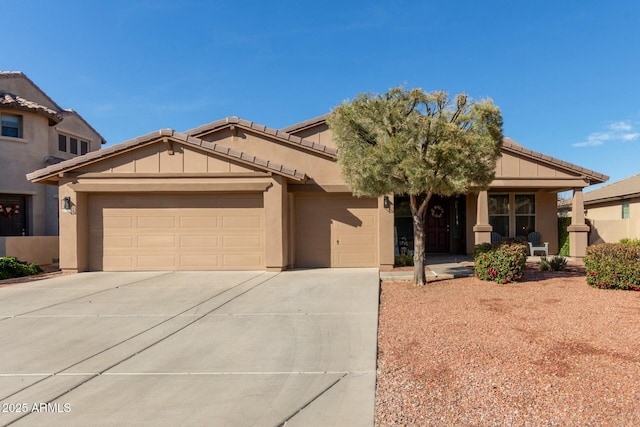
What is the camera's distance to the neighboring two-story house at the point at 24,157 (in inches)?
586

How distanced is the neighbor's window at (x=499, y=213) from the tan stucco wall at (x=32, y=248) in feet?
55.4

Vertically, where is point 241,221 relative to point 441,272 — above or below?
above

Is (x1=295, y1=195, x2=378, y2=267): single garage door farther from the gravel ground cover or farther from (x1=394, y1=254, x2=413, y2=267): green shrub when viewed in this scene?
the gravel ground cover

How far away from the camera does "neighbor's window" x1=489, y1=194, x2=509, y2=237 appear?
15.4m

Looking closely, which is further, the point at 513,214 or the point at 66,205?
the point at 513,214

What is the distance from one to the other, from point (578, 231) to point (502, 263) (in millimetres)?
7028

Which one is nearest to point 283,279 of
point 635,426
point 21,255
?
point 635,426

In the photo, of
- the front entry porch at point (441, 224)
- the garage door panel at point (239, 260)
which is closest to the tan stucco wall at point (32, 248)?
the garage door panel at point (239, 260)

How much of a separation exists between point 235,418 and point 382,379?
58.6 inches

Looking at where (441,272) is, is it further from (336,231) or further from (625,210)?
(625,210)

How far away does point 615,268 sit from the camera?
25.0 ft

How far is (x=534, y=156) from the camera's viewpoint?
13117mm

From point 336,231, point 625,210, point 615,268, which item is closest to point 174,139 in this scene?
point 336,231

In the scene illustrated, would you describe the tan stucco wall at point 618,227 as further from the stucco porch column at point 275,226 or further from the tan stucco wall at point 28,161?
the tan stucco wall at point 28,161
